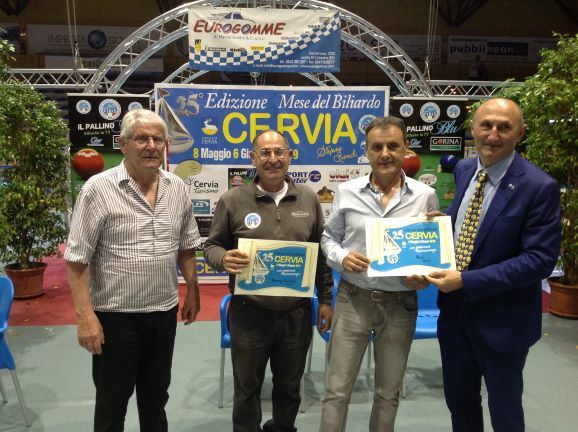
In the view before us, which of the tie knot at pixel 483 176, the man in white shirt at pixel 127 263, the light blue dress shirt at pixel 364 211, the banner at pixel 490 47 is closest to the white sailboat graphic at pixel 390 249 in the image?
the light blue dress shirt at pixel 364 211

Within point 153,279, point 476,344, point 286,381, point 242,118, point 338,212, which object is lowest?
point 286,381

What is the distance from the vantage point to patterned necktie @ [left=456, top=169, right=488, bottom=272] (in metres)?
2.15

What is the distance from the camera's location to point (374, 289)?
2291 millimetres

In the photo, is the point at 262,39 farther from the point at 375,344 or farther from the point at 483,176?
the point at 375,344

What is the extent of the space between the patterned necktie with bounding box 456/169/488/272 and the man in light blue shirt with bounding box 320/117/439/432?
0.62 feet

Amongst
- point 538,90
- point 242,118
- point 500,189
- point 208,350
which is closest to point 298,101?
point 242,118

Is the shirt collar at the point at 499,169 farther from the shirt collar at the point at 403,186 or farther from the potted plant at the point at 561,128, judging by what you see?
the potted plant at the point at 561,128

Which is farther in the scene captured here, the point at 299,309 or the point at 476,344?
the point at 299,309

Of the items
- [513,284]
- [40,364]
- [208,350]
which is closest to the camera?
[513,284]

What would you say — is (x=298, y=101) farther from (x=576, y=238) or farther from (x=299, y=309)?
(x=299, y=309)

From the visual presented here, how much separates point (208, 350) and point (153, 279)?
2.27 m

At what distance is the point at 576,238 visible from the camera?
190 inches

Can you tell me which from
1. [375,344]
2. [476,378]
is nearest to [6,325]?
[375,344]

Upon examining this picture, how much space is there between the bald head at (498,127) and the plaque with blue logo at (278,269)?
838 millimetres
